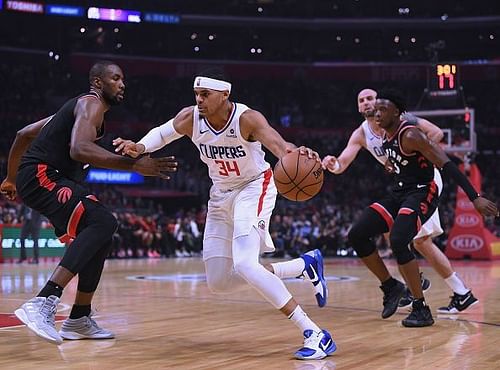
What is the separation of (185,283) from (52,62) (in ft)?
82.8

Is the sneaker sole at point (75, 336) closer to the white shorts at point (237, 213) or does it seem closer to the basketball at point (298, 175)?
the white shorts at point (237, 213)

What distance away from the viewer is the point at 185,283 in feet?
38.7

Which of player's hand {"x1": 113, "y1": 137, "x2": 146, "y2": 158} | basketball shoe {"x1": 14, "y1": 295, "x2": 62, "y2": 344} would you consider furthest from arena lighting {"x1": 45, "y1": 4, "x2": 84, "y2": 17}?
basketball shoe {"x1": 14, "y1": 295, "x2": 62, "y2": 344}

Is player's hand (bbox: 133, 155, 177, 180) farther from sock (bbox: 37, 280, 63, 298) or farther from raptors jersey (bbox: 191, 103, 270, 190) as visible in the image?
sock (bbox: 37, 280, 63, 298)

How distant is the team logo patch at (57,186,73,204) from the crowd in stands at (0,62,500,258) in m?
14.6

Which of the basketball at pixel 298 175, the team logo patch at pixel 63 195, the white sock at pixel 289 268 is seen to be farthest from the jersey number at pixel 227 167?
the team logo patch at pixel 63 195

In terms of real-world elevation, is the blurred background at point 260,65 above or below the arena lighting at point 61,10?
below

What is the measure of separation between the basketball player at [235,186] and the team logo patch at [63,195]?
581 mm

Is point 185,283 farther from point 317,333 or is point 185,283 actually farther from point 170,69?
point 170,69

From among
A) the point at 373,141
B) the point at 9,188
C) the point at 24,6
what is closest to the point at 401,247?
the point at 373,141

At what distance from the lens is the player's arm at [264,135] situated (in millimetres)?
5262

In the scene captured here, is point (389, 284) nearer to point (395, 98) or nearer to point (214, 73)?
point (395, 98)

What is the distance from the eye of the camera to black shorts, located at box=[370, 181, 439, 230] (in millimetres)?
7258

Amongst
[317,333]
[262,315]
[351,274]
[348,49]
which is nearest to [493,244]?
[351,274]
